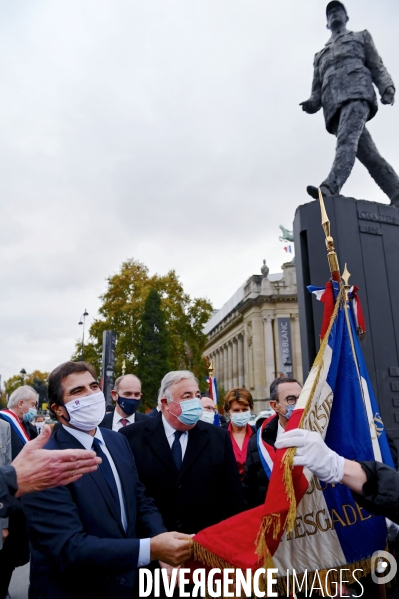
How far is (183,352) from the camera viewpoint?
4234 centimetres

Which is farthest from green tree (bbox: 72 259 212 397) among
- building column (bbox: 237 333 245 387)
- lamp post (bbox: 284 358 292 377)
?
building column (bbox: 237 333 245 387)

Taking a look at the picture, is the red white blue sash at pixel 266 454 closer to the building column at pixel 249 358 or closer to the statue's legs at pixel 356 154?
the statue's legs at pixel 356 154

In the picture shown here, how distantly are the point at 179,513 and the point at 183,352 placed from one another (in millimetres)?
39016

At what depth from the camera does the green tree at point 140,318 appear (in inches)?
1516

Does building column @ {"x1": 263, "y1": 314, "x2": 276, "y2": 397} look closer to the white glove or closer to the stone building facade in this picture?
the stone building facade

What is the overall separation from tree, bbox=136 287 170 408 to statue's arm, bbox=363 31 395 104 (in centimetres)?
2979

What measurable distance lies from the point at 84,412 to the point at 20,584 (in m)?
4.29

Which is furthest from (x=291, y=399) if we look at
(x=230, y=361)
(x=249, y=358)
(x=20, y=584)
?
(x=230, y=361)

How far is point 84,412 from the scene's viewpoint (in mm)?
2799

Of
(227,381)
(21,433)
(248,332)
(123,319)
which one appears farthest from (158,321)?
(227,381)

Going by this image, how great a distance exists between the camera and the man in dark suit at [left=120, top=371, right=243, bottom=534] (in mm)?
3514

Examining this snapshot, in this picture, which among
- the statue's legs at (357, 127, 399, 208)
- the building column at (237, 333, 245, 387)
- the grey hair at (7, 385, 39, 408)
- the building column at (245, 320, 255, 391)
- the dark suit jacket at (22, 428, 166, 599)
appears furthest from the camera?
the building column at (237, 333, 245, 387)

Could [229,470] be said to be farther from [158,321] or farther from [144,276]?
[144,276]

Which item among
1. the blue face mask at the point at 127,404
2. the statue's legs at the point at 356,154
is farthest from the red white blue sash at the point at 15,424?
the statue's legs at the point at 356,154
